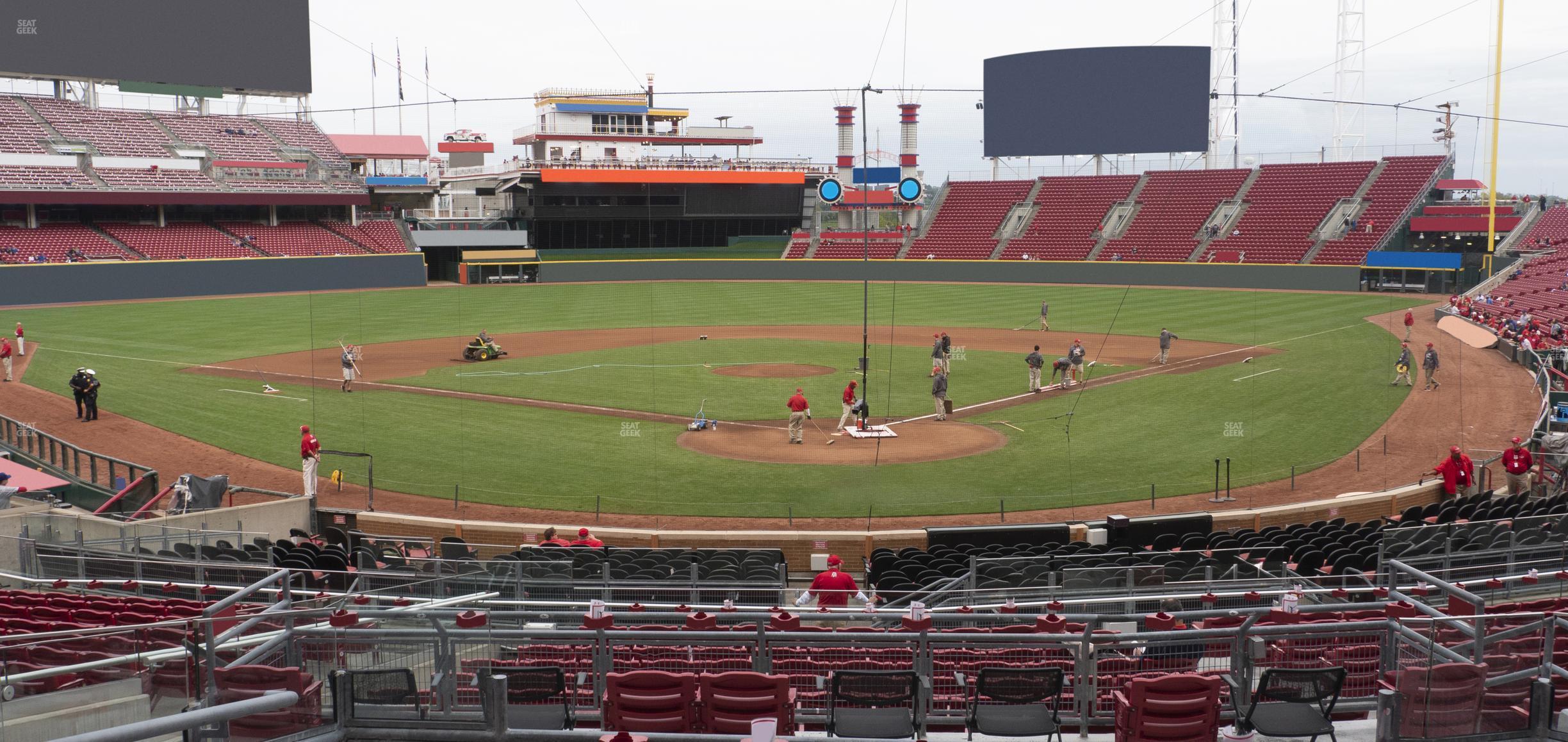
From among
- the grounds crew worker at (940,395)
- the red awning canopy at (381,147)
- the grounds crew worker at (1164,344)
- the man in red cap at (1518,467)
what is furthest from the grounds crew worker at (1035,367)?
the red awning canopy at (381,147)

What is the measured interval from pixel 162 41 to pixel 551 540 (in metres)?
66.4

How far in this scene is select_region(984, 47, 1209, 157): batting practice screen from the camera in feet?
238

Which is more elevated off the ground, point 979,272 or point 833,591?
point 979,272

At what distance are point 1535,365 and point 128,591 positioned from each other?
117 ft

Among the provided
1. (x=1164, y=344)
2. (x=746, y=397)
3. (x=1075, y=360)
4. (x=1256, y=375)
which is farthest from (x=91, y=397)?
(x=1256, y=375)

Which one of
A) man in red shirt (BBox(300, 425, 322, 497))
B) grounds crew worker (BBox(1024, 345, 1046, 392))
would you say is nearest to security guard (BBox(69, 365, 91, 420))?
man in red shirt (BBox(300, 425, 322, 497))

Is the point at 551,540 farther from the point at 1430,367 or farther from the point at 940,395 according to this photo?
the point at 1430,367

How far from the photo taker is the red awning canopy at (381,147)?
98.2 metres

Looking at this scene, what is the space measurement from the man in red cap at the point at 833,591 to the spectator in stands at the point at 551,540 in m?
5.05

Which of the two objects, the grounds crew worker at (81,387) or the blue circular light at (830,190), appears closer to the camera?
the blue circular light at (830,190)

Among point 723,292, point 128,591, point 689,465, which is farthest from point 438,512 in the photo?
point 723,292

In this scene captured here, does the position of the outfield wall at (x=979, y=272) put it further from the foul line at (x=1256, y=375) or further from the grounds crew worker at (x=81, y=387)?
the grounds crew worker at (x=81, y=387)

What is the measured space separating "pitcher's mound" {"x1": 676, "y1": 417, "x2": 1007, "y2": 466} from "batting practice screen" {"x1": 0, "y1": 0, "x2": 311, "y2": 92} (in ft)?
190

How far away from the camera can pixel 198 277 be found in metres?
62.5
